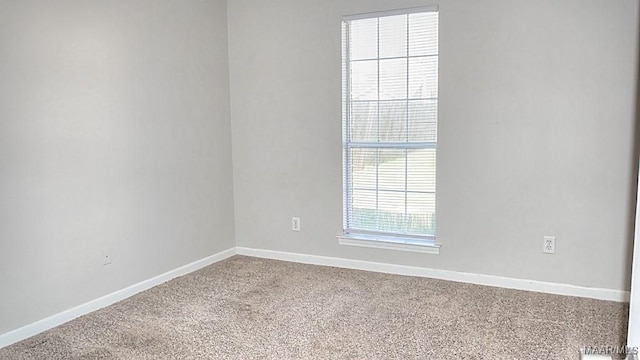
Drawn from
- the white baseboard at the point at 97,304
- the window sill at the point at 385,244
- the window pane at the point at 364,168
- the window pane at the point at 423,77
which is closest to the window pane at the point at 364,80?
the window pane at the point at 423,77

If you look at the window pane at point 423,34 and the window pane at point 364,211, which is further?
the window pane at point 364,211

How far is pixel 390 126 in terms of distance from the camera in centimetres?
387

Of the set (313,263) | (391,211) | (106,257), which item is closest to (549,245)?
(391,211)

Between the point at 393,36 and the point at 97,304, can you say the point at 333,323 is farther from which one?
the point at 393,36

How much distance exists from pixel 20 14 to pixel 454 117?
2.75 meters

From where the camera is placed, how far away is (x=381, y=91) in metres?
3.86

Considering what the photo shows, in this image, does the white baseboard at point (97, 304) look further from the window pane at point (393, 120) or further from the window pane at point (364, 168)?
the window pane at point (393, 120)

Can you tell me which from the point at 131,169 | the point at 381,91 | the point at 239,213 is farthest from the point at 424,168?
the point at 131,169

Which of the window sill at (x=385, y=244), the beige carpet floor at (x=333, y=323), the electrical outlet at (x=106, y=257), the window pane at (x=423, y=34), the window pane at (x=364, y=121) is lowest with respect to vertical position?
the beige carpet floor at (x=333, y=323)

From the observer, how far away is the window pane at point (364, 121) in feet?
12.9

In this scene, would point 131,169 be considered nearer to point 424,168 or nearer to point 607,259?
point 424,168

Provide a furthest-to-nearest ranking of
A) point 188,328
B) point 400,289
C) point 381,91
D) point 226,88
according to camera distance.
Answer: point 226,88
point 381,91
point 400,289
point 188,328

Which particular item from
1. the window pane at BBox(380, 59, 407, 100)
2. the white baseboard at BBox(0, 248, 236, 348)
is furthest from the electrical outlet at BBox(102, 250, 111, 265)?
the window pane at BBox(380, 59, 407, 100)

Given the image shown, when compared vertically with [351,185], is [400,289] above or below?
below
